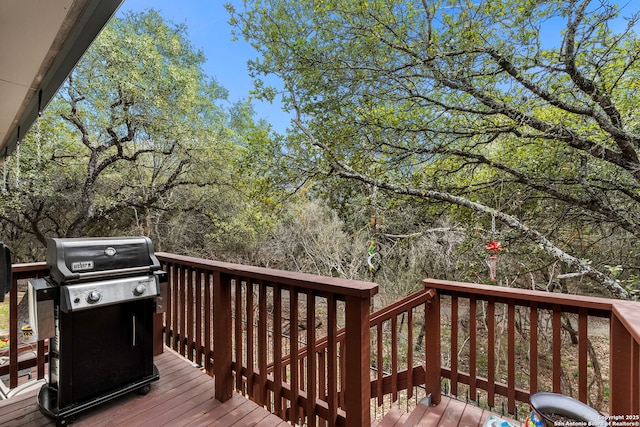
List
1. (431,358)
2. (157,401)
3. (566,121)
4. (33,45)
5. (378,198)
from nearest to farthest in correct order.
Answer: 1. (33,45)
2. (157,401)
3. (431,358)
4. (566,121)
5. (378,198)

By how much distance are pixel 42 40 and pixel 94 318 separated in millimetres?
1646

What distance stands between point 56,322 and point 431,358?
8.34 feet

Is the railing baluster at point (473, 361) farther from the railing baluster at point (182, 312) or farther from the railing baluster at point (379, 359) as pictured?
the railing baluster at point (182, 312)

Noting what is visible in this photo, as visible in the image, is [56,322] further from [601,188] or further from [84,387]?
[601,188]

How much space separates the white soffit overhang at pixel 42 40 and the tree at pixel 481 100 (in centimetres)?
338

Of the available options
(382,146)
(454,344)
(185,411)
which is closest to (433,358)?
(454,344)

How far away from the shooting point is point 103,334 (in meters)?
1.89

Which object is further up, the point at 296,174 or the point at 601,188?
the point at 296,174

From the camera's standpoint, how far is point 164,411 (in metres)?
1.90

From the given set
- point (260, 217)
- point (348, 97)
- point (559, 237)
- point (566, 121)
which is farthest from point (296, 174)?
point (559, 237)

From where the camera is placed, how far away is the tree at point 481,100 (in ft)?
10.9

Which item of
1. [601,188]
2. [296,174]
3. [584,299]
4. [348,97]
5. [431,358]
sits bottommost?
[431,358]

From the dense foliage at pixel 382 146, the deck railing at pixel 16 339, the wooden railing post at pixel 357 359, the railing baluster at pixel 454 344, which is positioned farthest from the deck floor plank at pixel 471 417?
the deck railing at pixel 16 339

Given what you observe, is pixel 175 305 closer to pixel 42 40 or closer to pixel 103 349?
pixel 103 349
